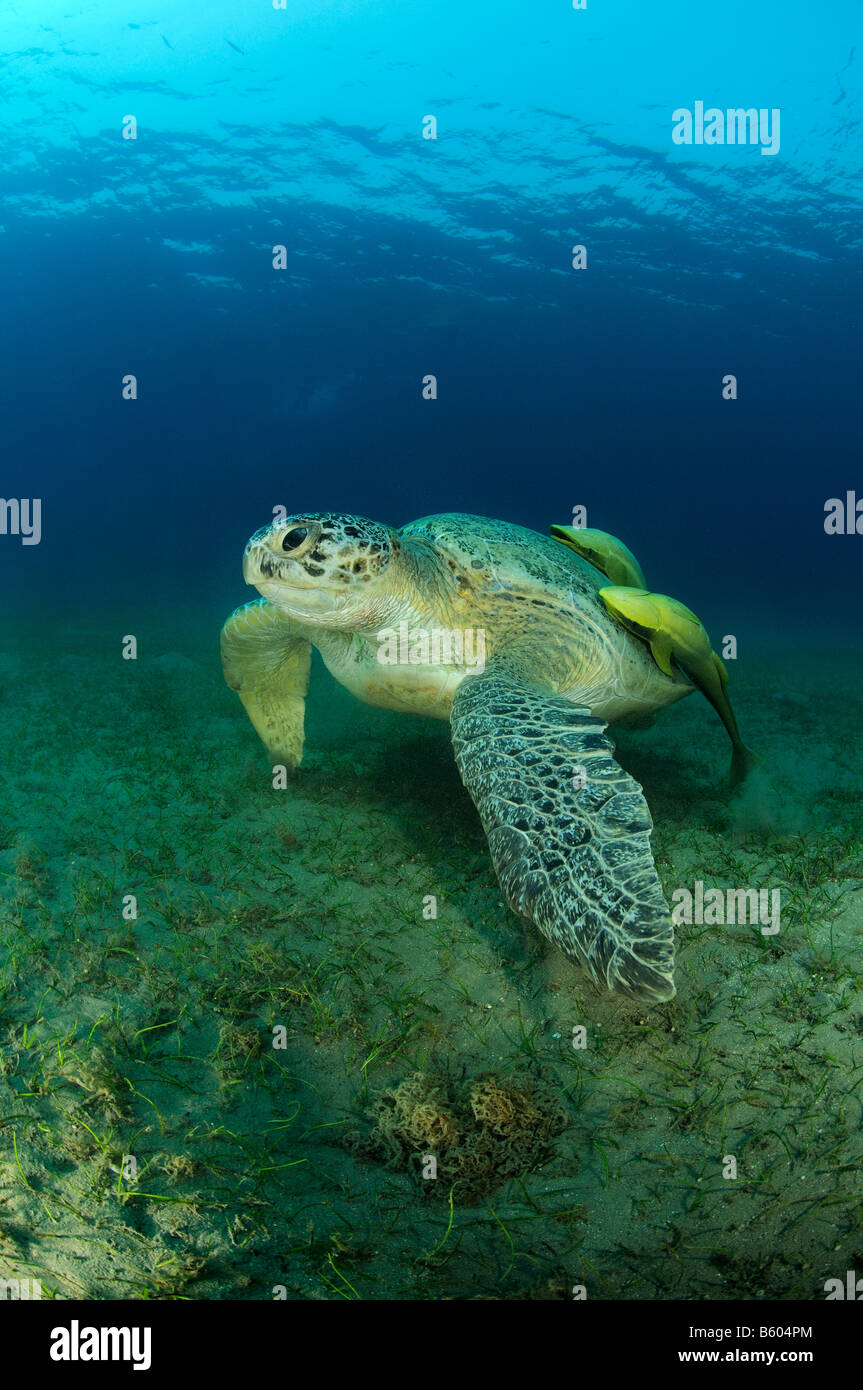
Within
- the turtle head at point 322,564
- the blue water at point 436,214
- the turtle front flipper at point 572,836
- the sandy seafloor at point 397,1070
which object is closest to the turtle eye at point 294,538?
the turtle head at point 322,564

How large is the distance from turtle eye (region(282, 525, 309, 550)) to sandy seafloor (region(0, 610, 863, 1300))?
177cm

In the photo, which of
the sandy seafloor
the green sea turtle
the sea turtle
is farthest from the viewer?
the green sea turtle

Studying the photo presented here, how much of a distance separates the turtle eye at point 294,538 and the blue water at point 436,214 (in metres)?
21.2

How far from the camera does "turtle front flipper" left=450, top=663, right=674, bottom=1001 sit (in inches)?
84.0

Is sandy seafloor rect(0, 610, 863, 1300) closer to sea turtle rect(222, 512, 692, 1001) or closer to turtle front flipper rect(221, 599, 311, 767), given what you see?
sea turtle rect(222, 512, 692, 1001)

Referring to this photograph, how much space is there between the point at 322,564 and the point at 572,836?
198 cm

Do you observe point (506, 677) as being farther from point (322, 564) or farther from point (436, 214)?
point (436, 214)

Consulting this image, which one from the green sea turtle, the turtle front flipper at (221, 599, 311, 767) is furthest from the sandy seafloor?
the turtle front flipper at (221, 599, 311, 767)

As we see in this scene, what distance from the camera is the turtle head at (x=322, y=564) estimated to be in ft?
11.4

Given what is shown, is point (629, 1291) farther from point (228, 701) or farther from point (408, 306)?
point (408, 306)

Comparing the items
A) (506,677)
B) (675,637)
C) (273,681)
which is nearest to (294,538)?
(506,677)

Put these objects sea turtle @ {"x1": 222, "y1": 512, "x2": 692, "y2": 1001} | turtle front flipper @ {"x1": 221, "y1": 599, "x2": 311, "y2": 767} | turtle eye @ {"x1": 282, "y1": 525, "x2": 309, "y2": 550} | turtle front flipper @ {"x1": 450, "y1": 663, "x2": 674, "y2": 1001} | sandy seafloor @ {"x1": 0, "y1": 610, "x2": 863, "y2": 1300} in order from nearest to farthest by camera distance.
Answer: sandy seafloor @ {"x1": 0, "y1": 610, "x2": 863, "y2": 1300} < turtle front flipper @ {"x1": 450, "y1": 663, "x2": 674, "y2": 1001} < sea turtle @ {"x1": 222, "y1": 512, "x2": 692, "y2": 1001} < turtle eye @ {"x1": 282, "y1": 525, "x2": 309, "y2": 550} < turtle front flipper @ {"x1": 221, "y1": 599, "x2": 311, "y2": 767}

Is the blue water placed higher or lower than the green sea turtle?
higher

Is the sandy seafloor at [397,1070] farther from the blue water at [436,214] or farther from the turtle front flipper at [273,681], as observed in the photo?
the blue water at [436,214]
